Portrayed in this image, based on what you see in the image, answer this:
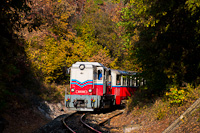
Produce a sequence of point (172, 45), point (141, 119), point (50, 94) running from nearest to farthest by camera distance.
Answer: point (172, 45), point (141, 119), point (50, 94)

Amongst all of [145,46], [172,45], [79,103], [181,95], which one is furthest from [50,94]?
[181,95]

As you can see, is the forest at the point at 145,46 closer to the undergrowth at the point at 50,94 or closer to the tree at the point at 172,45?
the tree at the point at 172,45

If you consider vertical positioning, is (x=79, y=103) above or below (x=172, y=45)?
below

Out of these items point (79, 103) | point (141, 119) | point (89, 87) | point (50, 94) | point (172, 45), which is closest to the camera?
point (172, 45)

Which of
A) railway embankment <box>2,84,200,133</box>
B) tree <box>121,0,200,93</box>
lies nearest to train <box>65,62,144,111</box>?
railway embankment <box>2,84,200,133</box>

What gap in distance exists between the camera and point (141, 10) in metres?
9.98

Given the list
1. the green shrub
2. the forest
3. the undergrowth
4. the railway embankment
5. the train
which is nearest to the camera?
the forest

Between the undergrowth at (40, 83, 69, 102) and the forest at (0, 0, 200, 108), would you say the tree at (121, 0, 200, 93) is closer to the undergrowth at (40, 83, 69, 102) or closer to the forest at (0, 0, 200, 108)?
the forest at (0, 0, 200, 108)

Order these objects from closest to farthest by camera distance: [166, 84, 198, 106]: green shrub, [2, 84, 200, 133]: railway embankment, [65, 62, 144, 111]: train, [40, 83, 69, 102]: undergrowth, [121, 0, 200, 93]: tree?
[2, 84, 200, 133]: railway embankment → [166, 84, 198, 106]: green shrub → [121, 0, 200, 93]: tree → [65, 62, 144, 111]: train → [40, 83, 69, 102]: undergrowth

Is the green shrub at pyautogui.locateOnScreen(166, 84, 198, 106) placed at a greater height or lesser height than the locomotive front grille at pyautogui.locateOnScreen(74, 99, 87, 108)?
greater

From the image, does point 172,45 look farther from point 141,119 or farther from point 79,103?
point 79,103

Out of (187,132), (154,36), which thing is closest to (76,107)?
(154,36)

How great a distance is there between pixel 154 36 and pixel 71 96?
23.0ft

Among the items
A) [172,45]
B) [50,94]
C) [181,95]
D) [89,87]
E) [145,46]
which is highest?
[145,46]
